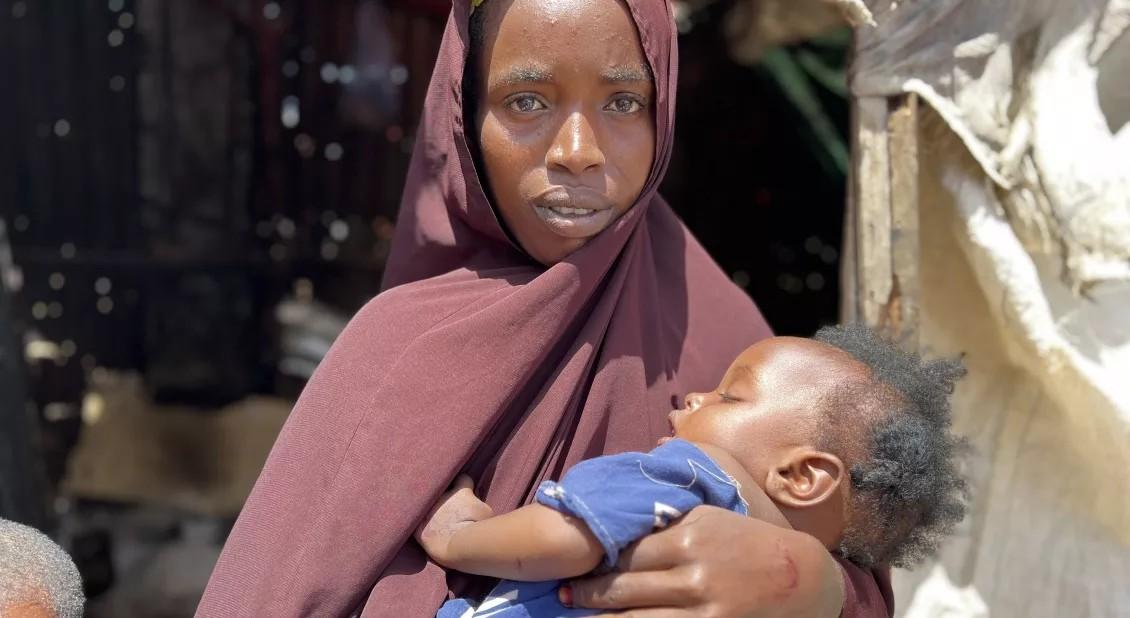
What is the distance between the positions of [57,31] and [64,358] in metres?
1.09

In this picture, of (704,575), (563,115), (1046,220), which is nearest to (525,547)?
(704,575)

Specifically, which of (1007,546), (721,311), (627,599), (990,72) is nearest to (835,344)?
(721,311)

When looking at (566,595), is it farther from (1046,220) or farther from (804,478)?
(1046,220)

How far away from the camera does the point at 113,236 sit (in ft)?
11.5

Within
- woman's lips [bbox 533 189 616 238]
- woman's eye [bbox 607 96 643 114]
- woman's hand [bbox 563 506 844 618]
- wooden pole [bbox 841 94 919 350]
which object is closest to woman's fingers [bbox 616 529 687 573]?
woman's hand [bbox 563 506 844 618]

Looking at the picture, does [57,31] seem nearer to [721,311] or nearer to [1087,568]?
[721,311]

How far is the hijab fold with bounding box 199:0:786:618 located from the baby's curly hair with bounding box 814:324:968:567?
282 millimetres

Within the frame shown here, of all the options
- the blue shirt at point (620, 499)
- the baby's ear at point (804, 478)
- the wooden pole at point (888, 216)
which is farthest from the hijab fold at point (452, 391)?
the wooden pole at point (888, 216)

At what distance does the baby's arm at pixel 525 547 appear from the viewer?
3.75 ft

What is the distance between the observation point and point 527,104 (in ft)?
4.64

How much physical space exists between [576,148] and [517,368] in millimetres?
304

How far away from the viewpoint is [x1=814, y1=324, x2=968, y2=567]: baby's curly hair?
1314mm

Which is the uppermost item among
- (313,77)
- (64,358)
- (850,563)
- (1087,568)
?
(313,77)

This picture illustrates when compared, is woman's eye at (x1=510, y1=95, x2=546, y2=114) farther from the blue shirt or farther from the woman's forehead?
the blue shirt
